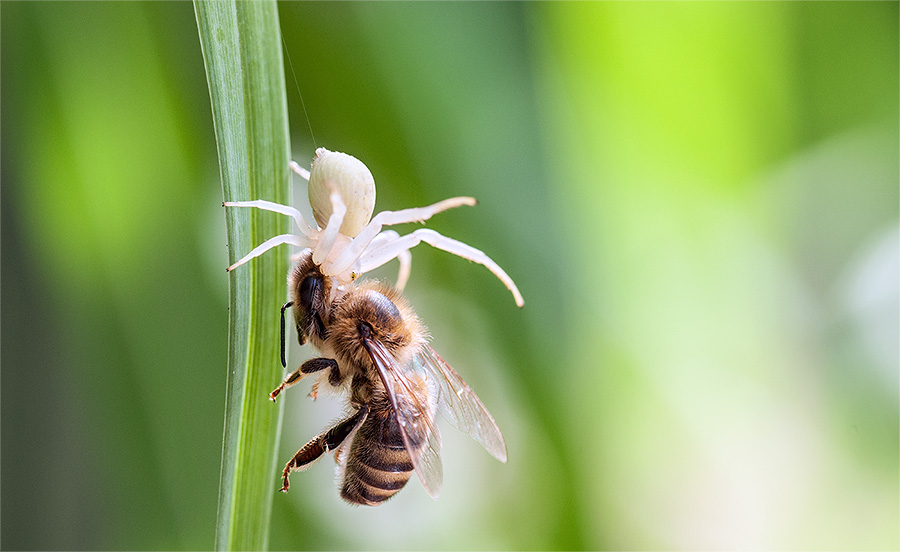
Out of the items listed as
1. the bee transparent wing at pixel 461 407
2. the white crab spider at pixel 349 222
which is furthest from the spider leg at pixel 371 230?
the bee transparent wing at pixel 461 407

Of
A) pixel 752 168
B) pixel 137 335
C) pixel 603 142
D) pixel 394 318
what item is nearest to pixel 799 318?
pixel 752 168

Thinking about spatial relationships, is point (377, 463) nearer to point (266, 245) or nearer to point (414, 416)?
point (414, 416)

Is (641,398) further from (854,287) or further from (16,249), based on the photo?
(16,249)

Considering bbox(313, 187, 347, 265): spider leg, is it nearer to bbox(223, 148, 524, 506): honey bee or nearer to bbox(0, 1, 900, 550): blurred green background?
bbox(223, 148, 524, 506): honey bee

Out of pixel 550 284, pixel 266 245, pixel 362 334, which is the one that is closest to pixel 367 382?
pixel 362 334

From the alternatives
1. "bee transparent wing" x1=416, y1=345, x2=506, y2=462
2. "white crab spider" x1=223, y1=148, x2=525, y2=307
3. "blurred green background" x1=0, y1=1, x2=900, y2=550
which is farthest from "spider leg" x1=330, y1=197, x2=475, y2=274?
"blurred green background" x1=0, y1=1, x2=900, y2=550

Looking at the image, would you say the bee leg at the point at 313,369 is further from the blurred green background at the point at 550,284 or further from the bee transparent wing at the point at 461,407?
the blurred green background at the point at 550,284
